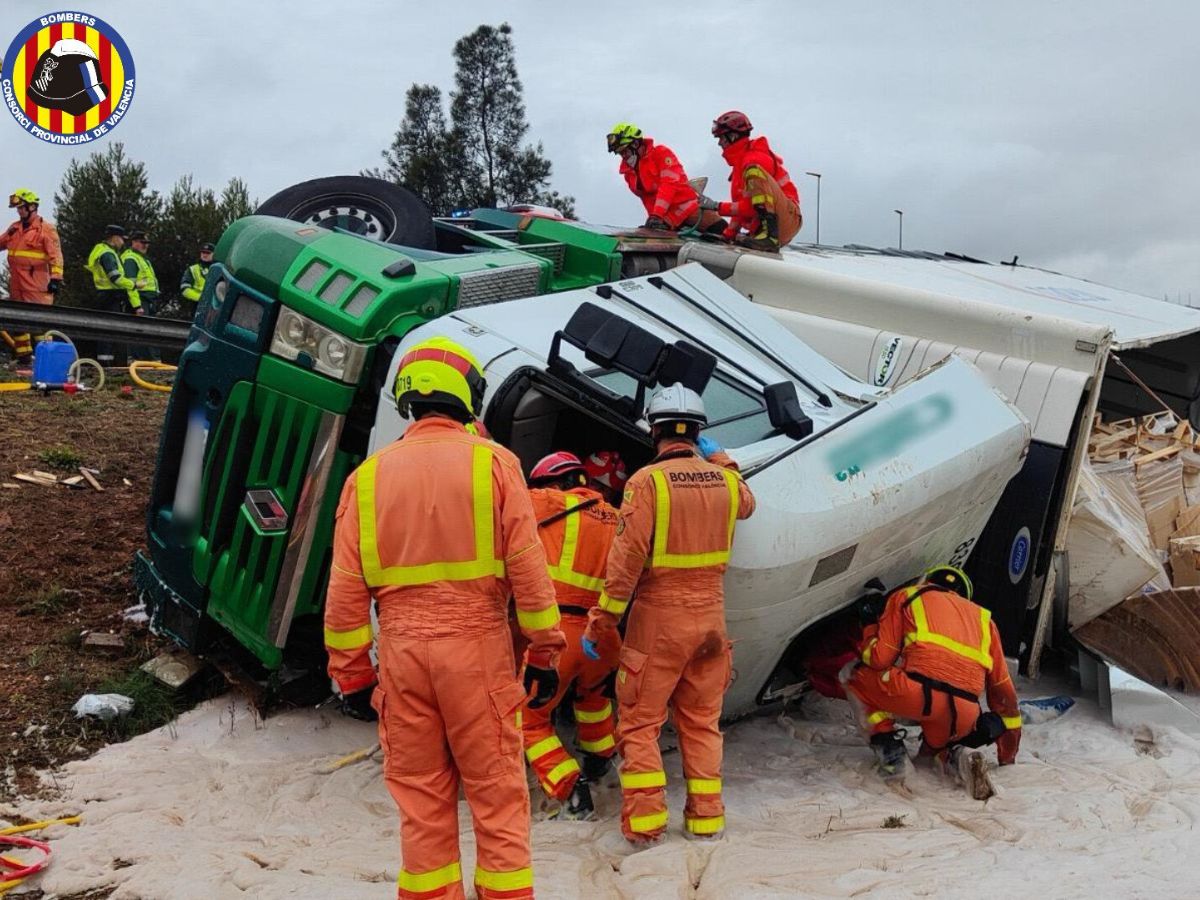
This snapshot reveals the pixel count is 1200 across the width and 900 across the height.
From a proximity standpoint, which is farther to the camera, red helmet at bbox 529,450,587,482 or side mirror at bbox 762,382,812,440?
red helmet at bbox 529,450,587,482

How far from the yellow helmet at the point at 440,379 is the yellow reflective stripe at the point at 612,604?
2.74 ft

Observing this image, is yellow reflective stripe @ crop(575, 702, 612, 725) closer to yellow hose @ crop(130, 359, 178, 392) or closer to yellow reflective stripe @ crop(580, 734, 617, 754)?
yellow reflective stripe @ crop(580, 734, 617, 754)

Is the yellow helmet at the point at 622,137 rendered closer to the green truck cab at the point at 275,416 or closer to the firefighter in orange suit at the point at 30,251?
the green truck cab at the point at 275,416

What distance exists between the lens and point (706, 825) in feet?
12.2

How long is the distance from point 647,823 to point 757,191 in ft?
13.2

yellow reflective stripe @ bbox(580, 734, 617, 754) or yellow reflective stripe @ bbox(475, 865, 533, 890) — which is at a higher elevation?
yellow reflective stripe @ bbox(475, 865, 533, 890)

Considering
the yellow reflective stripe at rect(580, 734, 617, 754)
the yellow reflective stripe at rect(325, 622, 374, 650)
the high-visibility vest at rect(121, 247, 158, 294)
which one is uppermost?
the high-visibility vest at rect(121, 247, 158, 294)

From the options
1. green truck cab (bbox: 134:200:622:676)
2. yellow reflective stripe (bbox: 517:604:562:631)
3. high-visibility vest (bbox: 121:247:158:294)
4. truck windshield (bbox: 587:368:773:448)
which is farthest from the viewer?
high-visibility vest (bbox: 121:247:158:294)

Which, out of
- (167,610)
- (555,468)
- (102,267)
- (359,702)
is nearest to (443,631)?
(359,702)

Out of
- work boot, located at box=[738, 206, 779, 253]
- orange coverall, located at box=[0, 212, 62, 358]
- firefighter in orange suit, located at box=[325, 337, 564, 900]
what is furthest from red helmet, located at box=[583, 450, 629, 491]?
orange coverall, located at box=[0, 212, 62, 358]

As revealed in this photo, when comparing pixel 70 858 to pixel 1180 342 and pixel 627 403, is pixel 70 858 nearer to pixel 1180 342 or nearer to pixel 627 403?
pixel 627 403

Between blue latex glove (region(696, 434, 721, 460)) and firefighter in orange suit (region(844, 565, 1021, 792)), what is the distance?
3.10 ft

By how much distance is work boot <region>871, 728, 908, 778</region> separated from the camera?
4.25 metres

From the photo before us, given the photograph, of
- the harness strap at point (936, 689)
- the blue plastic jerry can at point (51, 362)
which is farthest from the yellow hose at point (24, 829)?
the blue plastic jerry can at point (51, 362)
